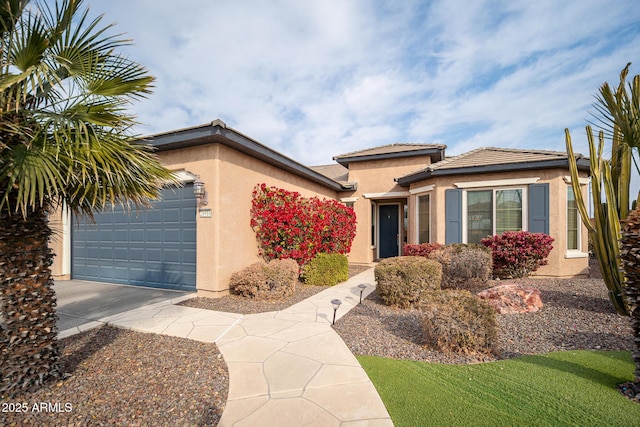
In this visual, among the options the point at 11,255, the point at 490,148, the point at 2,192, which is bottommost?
the point at 11,255

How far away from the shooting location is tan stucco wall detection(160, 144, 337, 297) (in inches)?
255

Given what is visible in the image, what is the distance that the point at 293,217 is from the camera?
7.88m

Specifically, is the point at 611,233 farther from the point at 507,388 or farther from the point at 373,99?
the point at 373,99

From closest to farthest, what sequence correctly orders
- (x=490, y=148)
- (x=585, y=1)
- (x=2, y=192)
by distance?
1. (x=2, y=192)
2. (x=585, y=1)
3. (x=490, y=148)

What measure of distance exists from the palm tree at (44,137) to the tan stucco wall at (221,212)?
10.9 ft

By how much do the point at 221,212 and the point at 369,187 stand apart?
8001 millimetres

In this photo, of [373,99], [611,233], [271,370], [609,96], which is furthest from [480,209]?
[271,370]

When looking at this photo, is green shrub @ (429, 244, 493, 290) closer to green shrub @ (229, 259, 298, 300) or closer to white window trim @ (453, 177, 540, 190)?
white window trim @ (453, 177, 540, 190)

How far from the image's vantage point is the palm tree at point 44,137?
256 cm

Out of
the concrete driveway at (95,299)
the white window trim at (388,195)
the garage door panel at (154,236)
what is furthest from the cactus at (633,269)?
the white window trim at (388,195)

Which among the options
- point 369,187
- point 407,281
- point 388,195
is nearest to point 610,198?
point 407,281

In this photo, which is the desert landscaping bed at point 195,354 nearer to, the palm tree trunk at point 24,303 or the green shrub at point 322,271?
the palm tree trunk at point 24,303

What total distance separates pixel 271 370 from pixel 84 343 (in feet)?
10.2

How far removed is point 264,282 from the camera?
6.38 m
